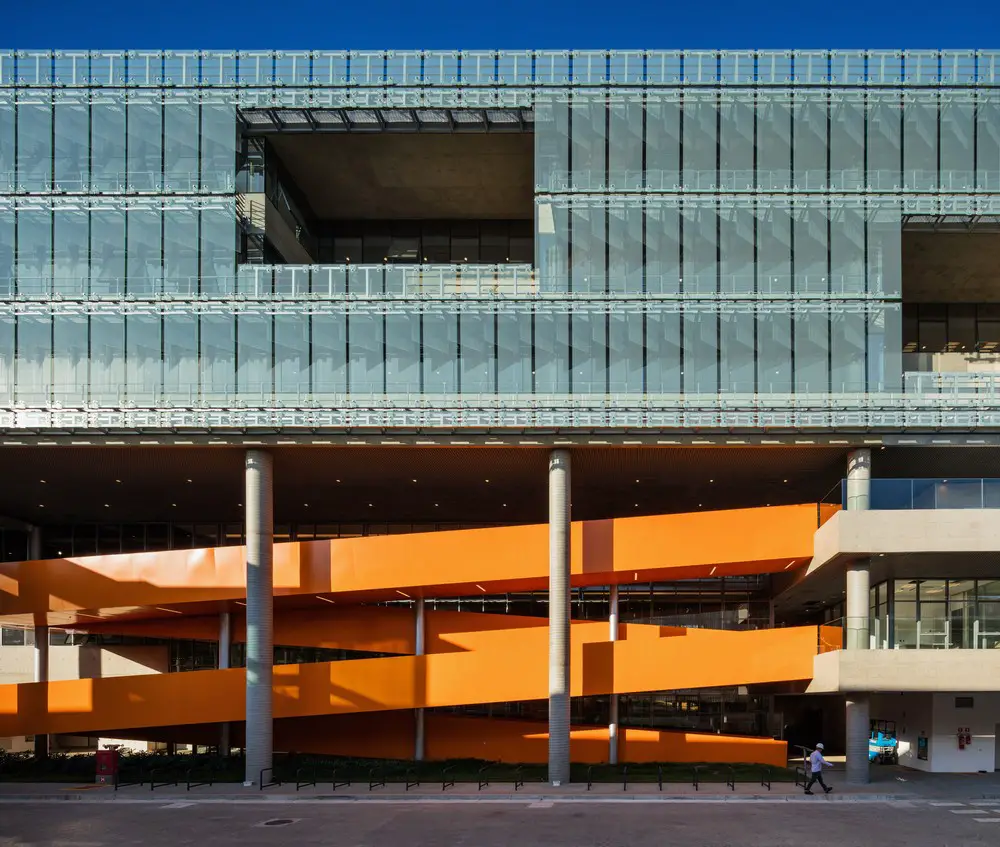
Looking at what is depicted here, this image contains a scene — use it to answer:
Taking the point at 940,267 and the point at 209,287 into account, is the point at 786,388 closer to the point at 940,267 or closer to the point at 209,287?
the point at 940,267

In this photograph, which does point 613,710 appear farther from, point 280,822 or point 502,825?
point 280,822

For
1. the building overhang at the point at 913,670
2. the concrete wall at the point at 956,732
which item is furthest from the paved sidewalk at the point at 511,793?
the building overhang at the point at 913,670

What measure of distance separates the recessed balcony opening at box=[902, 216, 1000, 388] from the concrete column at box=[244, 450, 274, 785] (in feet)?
77.6

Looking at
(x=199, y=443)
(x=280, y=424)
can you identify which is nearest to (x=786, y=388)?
(x=280, y=424)

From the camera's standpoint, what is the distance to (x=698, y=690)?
45.8 meters

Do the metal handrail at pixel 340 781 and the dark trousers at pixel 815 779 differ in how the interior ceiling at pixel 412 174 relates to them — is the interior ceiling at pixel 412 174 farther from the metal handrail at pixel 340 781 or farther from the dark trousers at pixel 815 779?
the dark trousers at pixel 815 779

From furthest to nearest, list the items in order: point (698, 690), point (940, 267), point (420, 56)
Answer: point (698, 690) → point (940, 267) → point (420, 56)

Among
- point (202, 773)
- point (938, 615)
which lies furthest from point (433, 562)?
point (938, 615)

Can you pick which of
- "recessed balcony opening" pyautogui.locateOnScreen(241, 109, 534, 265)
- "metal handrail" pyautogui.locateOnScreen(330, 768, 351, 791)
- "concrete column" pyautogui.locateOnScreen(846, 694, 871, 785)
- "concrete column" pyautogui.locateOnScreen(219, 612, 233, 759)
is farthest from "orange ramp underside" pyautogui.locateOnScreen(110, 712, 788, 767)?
"recessed balcony opening" pyautogui.locateOnScreen(241, 109, 534, 265)

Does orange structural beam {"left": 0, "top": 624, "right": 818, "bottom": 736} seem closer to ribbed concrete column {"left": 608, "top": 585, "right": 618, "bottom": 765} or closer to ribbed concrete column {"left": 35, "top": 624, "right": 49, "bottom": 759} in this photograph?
ribbed concrete column {"left": 608, "top": 585, "right": 618, "bottom": 765}

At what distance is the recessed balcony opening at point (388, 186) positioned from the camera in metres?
38.2

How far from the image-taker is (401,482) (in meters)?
42.6

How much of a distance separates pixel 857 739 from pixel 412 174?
26.1m

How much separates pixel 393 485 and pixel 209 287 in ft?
36.5
